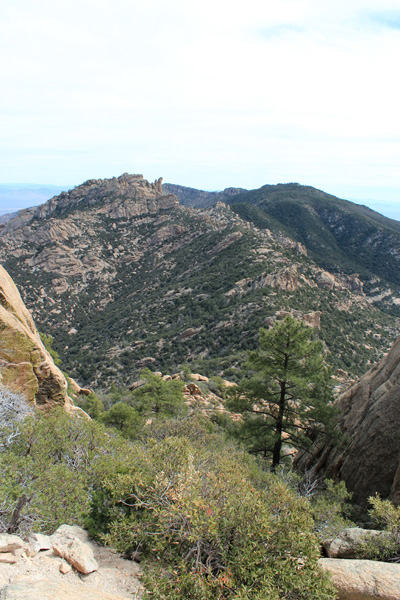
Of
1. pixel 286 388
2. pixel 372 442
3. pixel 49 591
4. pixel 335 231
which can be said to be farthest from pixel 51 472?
pixel 335 231

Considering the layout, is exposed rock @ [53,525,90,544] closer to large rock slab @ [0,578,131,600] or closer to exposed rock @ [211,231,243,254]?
large rock slab @ [0,578,131,600]

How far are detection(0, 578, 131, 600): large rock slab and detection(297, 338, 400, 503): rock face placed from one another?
7877 mm

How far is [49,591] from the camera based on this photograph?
443 cm

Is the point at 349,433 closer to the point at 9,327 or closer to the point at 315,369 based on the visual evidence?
the point at 315,369

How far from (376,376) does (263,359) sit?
4.52 m

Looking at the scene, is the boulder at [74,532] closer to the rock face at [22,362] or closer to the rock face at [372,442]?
the rock face at [22,362]

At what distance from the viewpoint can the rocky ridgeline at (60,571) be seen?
4480 millimetres

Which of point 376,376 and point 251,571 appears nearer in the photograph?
point 251,571

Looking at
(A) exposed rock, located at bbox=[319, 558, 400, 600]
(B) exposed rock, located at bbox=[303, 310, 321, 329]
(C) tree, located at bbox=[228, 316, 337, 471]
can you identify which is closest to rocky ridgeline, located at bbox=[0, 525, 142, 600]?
(A) exposed rock, located at bbox=[319, 558, 400, 600]

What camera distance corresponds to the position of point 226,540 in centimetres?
539

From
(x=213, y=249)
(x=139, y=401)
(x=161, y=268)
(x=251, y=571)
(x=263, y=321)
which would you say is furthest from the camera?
(x=161, y=268)

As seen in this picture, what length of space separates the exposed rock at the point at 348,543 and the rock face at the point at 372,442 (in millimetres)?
2395

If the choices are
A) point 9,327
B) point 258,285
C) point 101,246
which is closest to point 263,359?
point 9,327

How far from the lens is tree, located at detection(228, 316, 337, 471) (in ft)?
40.9
